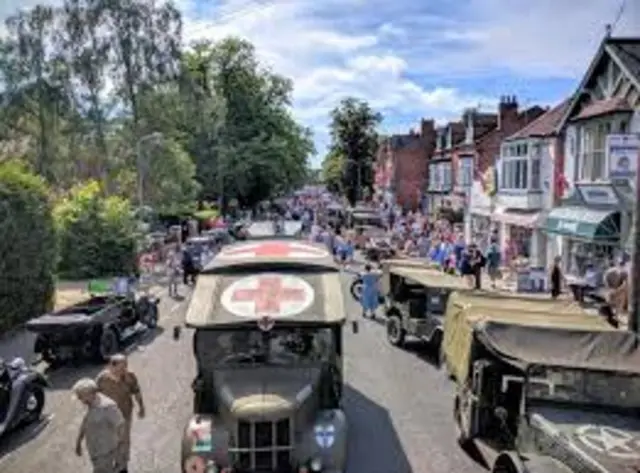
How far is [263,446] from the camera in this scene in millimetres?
10508

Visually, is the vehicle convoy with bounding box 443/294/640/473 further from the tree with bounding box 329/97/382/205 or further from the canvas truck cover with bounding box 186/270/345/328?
the tree with bounding box 329/97/382/205

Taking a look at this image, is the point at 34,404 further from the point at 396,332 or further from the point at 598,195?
the point at 598,195

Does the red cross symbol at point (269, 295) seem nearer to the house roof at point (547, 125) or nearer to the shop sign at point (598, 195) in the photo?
the shop sign at point (598, 195)

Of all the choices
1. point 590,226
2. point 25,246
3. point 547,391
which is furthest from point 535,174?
point 547,391

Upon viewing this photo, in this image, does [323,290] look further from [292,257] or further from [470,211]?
[470,211]

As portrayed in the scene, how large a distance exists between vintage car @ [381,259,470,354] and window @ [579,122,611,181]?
36.1 ft

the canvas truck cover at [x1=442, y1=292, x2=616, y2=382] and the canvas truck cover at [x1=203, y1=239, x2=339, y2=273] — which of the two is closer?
the canvas truck cover at [x1=442, y1=292, x2=616, y2=382]

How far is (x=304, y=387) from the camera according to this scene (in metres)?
11.1

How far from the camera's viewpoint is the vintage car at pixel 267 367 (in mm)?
10508

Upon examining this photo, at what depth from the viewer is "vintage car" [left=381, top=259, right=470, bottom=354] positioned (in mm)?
19672

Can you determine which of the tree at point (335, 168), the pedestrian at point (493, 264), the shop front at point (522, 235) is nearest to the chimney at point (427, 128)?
the tree at point (335, 168)

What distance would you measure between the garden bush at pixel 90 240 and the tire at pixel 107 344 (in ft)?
53.3

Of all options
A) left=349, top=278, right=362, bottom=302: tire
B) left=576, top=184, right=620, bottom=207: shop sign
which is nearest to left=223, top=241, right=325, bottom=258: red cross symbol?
left=349, top=278, right=362, bottom=302: tire

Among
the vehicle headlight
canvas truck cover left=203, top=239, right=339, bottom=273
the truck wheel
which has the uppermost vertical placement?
canvas truck cover left=203, top=239, right=339, bottom=273
